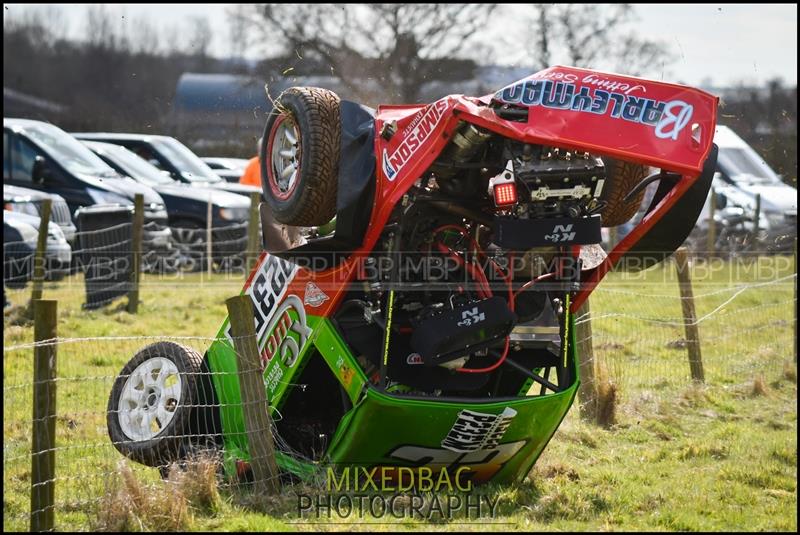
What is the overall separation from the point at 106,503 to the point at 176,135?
27.2 feet

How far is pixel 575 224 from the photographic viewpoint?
224 inches

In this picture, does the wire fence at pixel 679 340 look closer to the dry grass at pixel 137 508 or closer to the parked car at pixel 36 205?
the dry grass at pixel 137 508

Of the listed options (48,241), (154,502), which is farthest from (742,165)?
(154,502)

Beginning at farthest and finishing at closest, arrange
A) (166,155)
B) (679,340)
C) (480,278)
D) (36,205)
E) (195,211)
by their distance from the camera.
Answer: (166,155), (195,211), (36,205), (679,340), (480,278)

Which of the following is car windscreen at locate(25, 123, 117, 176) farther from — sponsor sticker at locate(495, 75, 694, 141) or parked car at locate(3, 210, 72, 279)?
sponsor sticker at locate(495, 75, 694, 141)

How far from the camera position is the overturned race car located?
5.52 metres

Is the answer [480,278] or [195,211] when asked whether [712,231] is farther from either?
[480,278]

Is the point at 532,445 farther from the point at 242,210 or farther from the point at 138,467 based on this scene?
the point at 242,210

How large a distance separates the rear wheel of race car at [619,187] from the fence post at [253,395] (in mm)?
2237

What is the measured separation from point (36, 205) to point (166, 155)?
5.06 metres

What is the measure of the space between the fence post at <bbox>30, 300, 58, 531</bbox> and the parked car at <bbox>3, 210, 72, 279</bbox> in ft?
30.1

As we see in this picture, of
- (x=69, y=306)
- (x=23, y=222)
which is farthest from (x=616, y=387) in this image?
(x=23, y=222)

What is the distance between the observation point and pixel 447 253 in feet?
20.8

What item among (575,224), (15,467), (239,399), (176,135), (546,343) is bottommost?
(15,467)
